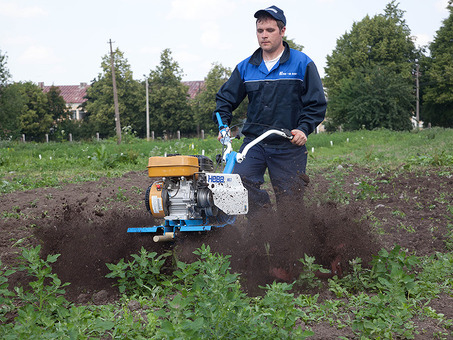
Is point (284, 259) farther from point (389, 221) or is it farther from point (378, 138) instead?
point (378, 138)

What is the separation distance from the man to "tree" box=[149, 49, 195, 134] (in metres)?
44.8

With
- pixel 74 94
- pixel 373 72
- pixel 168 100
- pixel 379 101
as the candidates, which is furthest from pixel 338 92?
pixel 74 94

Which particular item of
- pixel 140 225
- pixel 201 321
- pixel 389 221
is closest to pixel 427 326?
pixel 201 321

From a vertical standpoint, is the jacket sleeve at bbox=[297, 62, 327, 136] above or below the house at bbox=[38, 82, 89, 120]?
below

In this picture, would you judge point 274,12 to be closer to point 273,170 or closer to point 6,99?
point 273,170

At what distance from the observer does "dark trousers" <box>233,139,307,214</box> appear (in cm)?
448

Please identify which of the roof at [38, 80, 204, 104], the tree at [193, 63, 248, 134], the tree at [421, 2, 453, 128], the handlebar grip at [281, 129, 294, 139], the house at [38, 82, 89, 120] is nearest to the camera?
the handlebar grip at [281, 129, 294, 139]

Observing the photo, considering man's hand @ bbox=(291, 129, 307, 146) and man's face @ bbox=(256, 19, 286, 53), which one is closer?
man's hand @ bbox=(291, 129, 307, 146)

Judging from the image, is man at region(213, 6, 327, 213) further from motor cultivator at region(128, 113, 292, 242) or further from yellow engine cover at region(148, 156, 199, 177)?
yellow engine cover at region(148, 156, 199, 177)

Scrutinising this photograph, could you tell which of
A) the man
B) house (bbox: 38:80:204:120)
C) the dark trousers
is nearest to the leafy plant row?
the dark trousers

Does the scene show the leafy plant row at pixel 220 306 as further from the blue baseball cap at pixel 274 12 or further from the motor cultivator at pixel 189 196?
the blue baseball cap at pixel 274 12

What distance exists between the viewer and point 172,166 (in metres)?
3.79

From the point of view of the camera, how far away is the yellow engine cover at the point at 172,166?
3.79 meters

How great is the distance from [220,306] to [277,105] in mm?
2379
